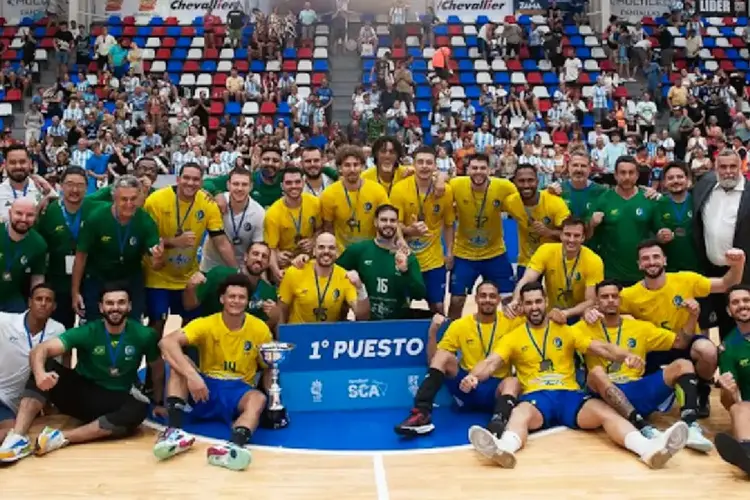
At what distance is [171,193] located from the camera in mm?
6035

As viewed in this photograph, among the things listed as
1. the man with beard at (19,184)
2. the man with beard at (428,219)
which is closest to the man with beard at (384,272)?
the man with beard at (428,219)

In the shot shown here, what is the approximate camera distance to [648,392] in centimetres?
519

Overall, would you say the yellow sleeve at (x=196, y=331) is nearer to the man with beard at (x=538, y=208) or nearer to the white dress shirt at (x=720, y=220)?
the man with beard at (x=538, y=208)

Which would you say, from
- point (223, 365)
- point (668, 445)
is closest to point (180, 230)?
point (223, 365)

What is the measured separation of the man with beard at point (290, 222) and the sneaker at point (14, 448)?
2.08m

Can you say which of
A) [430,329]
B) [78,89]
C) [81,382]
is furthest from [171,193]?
[78,89]

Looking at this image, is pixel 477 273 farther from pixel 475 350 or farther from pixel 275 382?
pixel 275 382

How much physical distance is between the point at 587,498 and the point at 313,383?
225 centimetres

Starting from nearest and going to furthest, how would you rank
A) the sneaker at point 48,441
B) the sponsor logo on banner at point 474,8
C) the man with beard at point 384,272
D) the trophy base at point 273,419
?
the sneaker at point 48,441 → the trophy base at point 273,419 → the man with beard at point 384,272 → the sponsor logo on banner at point 474,8

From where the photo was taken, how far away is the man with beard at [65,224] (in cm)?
580

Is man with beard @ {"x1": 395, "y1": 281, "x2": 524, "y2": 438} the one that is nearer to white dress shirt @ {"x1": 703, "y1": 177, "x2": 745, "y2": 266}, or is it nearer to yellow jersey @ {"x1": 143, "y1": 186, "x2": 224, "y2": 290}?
white dress shirt @ {"x1": 703, "y1": 177, "x2": 745, "y2": 266}

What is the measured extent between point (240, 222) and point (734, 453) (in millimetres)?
3768

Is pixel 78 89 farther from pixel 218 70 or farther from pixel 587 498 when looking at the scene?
pixel 587 498

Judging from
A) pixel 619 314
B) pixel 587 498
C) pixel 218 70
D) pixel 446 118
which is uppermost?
pixel 218 70
